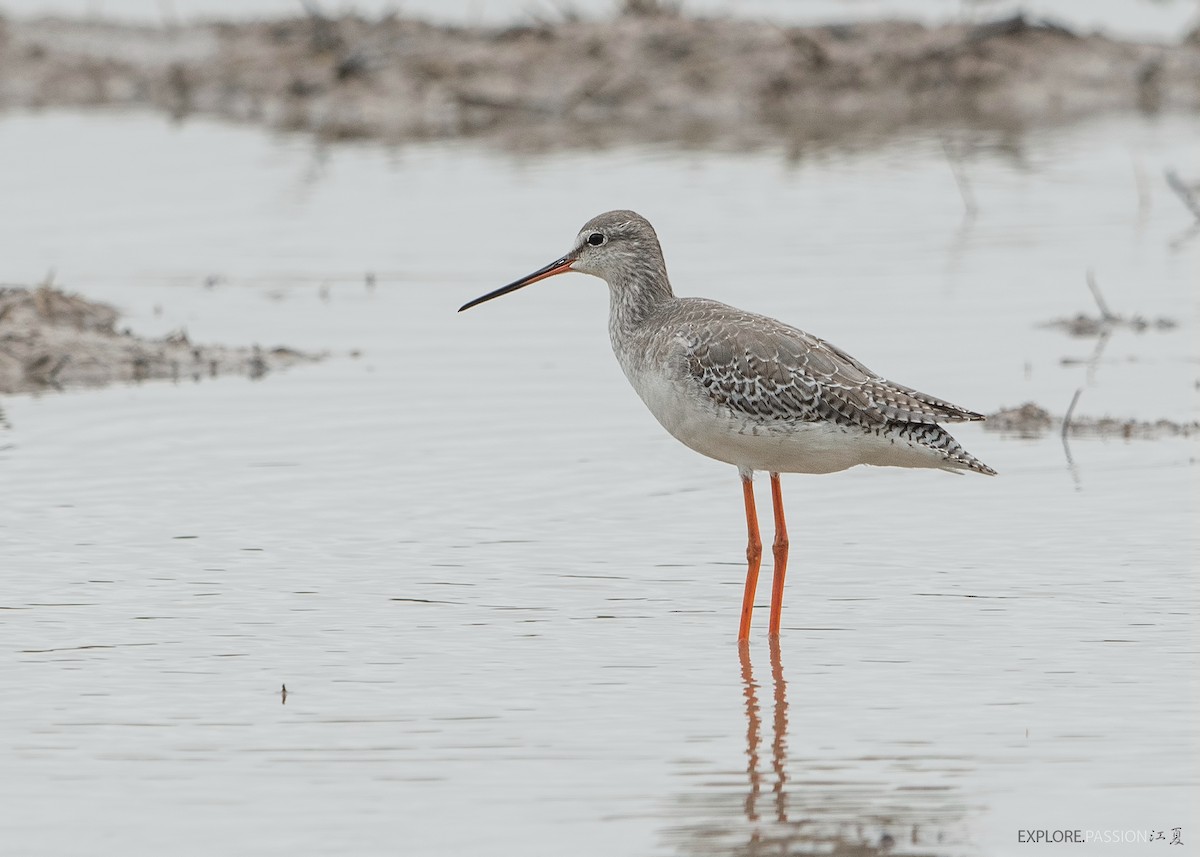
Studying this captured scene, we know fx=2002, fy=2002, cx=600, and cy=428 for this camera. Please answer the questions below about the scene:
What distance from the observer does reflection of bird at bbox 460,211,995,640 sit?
26.8 ft

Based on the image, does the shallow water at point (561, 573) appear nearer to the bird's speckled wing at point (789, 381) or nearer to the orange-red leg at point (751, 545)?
Answer: the orange-red leg at point (751, 545)

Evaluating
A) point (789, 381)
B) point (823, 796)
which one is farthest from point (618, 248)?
point (823, 796)

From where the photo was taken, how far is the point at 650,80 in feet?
79.2

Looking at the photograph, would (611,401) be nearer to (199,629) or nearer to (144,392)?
(144,392)

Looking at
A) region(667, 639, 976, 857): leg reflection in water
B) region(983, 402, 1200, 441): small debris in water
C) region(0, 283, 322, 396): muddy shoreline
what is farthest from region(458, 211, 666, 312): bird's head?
region(0, 283, 322, 396): muddy shoreline

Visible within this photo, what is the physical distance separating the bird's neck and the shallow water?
1.05 m

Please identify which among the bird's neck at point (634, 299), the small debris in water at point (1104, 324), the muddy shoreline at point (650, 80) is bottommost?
the bird's neck at point (634, 299)

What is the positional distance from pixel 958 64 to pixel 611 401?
1322 centimetres

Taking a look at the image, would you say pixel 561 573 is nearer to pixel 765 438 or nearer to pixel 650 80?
pixel 765 438

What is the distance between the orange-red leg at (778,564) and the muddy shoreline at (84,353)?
16.8 feet

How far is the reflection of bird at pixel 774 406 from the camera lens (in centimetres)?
816

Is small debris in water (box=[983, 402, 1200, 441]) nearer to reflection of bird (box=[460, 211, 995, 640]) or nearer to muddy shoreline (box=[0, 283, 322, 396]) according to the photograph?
reflection of bird (box=[460, 211, 995, 640])

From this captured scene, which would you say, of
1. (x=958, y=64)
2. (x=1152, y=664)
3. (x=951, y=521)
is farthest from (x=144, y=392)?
(x=958, y=64)

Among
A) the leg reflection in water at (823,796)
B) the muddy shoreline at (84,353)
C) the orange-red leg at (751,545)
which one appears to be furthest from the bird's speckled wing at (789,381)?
the muddy shoreline at (84,353)
